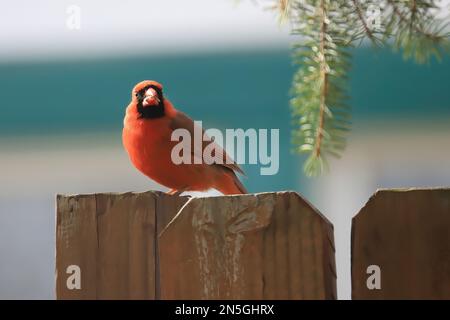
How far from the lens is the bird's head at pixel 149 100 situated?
3.31m

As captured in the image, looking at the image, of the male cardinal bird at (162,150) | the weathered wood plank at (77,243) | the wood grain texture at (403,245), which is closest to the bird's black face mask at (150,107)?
the male cardinal bird at (162,150)

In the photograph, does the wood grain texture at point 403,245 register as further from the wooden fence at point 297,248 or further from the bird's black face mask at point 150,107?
the bird's black face mask at point 150,107

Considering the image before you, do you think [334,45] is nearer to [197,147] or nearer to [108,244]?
[108,244]

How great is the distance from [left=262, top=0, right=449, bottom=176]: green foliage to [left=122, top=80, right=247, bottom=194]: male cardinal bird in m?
1.20

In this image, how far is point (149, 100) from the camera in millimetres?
3301

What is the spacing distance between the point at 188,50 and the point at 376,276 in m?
3.82

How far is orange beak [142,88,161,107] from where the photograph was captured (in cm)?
331

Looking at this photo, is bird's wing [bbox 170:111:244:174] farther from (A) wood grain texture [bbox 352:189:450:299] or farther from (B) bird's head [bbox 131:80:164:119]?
(A) wood grain texture [bbox 352:189:450:299]

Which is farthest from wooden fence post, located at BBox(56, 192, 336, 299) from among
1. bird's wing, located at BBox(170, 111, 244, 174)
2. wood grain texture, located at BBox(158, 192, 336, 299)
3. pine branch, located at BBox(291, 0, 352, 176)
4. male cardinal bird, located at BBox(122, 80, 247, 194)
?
bird's wing, located at BBox(170, 111, 244, 174)

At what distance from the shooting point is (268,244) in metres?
1.73

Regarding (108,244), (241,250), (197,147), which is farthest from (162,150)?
(241,250)

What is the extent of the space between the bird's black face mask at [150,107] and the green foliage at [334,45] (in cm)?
143

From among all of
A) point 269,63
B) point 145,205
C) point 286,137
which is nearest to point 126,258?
point 145,205

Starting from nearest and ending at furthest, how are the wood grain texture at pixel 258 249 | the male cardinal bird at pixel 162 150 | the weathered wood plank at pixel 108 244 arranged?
the wood grain texture at pixel 258 249
the weathered wood plank at pixel 108 244
the male cardinal bird at pixel 162 150
